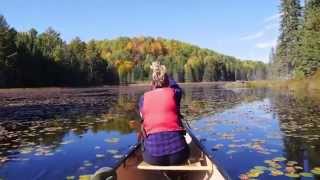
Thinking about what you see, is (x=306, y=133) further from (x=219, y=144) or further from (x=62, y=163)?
(x=62, y=163)

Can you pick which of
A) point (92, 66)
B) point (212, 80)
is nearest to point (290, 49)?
point (92, 66)

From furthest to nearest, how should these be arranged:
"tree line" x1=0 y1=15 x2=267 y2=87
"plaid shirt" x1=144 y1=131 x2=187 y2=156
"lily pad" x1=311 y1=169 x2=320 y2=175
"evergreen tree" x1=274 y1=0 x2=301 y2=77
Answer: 1. "tree line" x1=0 y1=15 x2=267 y2=87
2. "evergreen tree" x1=274 y1=0 x2=301 y2=77
3. "lily pad" x1=311 y1=169 x2=320 y2=175
4. "plaid shirt" x1=144 y1=131 x2=187 y2=156

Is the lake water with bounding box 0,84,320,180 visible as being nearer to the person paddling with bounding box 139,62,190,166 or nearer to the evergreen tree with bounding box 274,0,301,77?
the person paddling with bounding box 139,62,190,166

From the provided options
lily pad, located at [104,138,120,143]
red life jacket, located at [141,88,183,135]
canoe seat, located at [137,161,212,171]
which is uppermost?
red life jacket, located at [141,88,183,135]

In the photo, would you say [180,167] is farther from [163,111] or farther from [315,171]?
[315,171]

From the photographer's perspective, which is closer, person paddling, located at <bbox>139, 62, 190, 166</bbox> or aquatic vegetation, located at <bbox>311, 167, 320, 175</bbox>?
person paddling, located at <bbox>139, 62, 190, 166</bbox>

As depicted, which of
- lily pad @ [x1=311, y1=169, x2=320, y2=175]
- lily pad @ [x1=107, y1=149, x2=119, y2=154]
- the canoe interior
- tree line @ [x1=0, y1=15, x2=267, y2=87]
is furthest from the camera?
tree line @ [x1=0, y1=15, x2=267, y2=87]

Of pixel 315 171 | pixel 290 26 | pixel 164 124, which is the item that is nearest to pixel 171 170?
pixel 164 124

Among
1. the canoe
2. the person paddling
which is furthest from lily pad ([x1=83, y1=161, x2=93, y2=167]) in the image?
the person paddling
